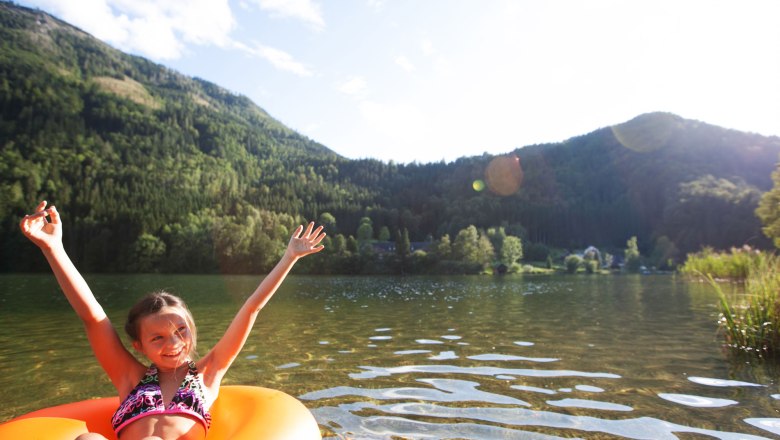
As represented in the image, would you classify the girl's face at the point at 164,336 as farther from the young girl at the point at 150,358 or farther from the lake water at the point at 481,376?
the lake water at the point at 481,376

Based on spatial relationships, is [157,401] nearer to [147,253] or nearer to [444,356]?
[444,356]

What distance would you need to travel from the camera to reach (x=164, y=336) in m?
3.48

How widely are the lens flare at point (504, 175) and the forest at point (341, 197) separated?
2.16 feet

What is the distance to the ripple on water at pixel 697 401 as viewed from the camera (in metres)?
5.87

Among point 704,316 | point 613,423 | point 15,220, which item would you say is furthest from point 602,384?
point 15,220

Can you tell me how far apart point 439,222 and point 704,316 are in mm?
125079

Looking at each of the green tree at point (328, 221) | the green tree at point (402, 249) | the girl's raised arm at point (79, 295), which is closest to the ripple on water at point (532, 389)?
the girl's raised arm at point (79, 295)

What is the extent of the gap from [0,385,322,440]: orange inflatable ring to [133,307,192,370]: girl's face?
2.32 feet

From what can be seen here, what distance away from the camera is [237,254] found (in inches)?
3378

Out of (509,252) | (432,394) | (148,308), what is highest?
(509,252)

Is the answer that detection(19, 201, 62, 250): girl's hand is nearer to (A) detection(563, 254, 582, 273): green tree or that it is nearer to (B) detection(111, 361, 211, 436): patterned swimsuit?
(B) detection(111, 361, 211, 436): patterned swimsuit

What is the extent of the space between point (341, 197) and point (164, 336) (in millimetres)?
149265

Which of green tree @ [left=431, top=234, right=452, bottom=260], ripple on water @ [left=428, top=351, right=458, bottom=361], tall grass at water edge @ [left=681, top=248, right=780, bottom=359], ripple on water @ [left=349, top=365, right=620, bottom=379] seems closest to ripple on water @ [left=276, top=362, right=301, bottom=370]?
ripple on water @ [left=349, top=365, right=620, bottom=379]

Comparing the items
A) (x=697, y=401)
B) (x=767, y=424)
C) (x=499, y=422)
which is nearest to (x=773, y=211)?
(x=697, y=401)
